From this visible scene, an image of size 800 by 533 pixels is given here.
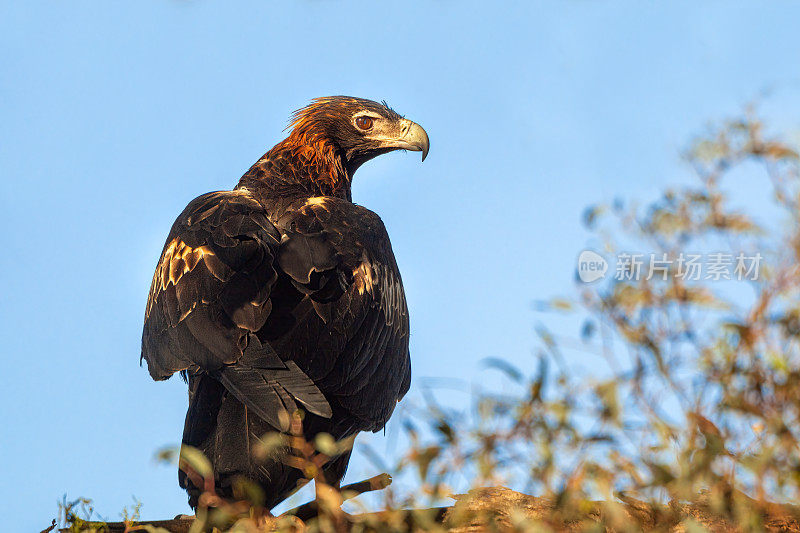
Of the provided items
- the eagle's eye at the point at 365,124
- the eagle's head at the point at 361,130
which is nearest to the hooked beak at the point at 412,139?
the eagle's head at the point at 361,130

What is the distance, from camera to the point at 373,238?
5.64m

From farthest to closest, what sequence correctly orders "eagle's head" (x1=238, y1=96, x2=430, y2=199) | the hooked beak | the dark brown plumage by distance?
the hooked beak
"eagle's head" (x1=238, y1=96, x2=430, y2=199)
the dark brown plumage

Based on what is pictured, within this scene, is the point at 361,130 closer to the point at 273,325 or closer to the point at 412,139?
the point at 412,139

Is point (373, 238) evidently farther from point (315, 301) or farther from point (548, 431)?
point (548, 431)

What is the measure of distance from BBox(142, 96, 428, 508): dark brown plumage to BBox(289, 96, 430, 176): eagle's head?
1.46 m

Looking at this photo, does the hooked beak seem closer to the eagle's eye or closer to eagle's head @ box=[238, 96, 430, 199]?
eagle's head @ box=[238, 96, 430, 199]

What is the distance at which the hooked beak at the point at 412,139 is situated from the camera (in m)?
7.19

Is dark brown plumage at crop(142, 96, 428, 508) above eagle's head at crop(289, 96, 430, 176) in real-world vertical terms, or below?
below

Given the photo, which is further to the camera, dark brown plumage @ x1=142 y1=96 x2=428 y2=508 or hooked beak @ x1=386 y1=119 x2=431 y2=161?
hooked beak @ x1=386 y1=119 x2=431 y2=161

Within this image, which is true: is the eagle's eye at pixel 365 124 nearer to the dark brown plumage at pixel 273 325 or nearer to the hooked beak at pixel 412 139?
the hooked beak at pixel 412 139

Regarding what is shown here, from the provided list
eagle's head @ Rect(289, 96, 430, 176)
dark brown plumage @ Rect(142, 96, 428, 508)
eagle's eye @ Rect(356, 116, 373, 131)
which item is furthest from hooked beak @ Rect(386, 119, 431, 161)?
dark brown plumage @ Rect(142, 96, 428, 508)

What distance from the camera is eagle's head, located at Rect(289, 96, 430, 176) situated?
724cm

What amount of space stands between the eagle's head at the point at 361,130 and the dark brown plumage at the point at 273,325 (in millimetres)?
1456

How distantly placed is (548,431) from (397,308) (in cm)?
318
